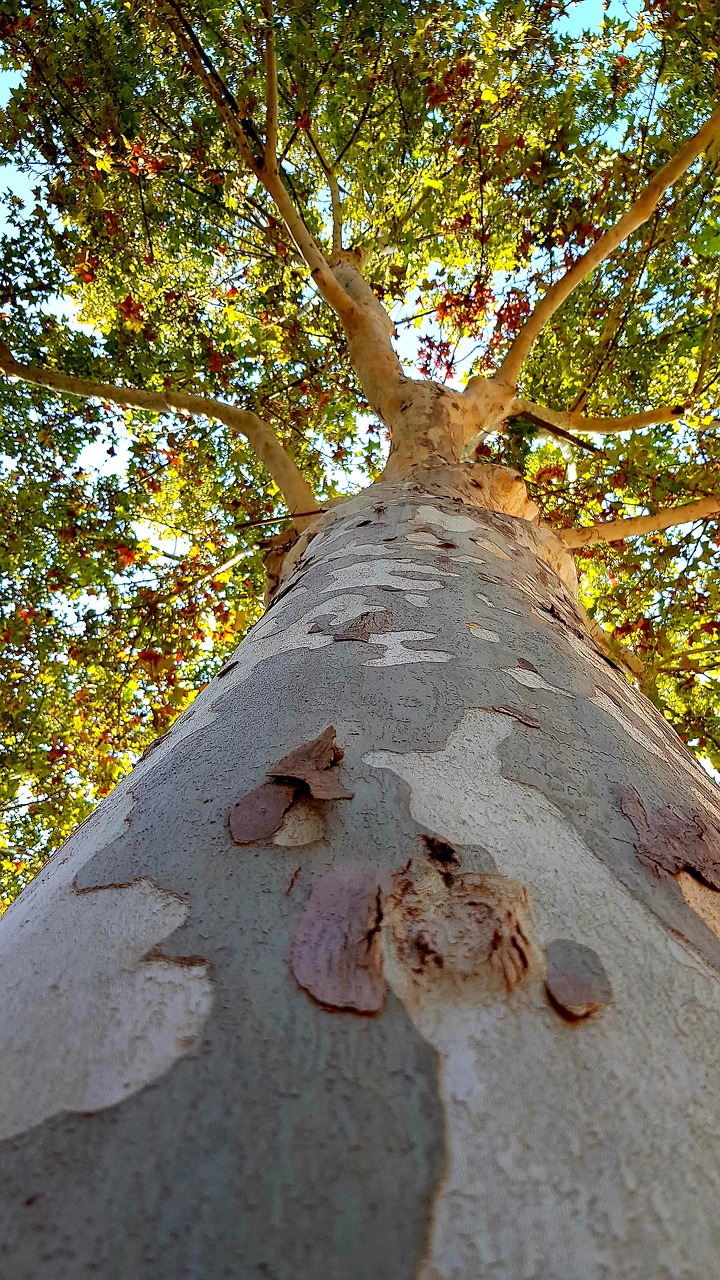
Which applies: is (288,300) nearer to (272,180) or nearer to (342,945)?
(272,180)

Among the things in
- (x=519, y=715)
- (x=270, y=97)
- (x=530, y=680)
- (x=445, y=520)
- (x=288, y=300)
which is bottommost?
(x=519, y=715)

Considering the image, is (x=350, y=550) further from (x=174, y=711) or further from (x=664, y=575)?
(x=664, y=575)

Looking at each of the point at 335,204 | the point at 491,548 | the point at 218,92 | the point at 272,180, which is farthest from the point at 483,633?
the point at 335,204

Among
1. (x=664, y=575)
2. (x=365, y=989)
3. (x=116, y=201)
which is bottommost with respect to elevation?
(x=365, y=989)

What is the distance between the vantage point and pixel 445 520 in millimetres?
2117

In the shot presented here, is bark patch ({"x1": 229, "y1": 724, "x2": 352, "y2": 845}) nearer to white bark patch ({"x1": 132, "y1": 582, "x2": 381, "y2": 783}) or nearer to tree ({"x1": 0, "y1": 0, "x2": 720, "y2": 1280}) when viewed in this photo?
tree ({"x1": 0, "y1": 0, "x2": 720, "y2": 1280})

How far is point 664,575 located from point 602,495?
799mm

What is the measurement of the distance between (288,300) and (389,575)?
Result: 5900 millimetres

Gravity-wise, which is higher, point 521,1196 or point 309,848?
point 309,848

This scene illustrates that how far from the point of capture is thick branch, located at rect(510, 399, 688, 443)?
4.16 m

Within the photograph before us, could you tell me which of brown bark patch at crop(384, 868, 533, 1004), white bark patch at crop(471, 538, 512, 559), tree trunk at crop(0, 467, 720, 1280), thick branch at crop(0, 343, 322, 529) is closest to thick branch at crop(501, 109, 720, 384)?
thick branch at crop(0, 343, 322, 529)

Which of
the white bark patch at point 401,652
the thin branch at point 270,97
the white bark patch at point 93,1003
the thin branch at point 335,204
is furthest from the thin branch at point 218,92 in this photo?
the white bark patch at point 93,1003

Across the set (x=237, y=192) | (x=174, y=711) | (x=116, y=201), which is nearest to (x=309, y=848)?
(x=174, y=711)

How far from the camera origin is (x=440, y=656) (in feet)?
3.90
